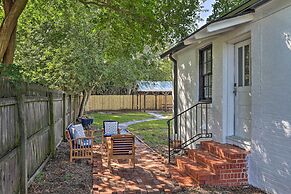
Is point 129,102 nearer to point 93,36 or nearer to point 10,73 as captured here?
point 93,36

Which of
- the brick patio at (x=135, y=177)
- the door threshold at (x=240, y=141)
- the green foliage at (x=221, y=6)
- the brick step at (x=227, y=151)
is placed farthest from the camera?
the green foliage at (x=221, y=6)

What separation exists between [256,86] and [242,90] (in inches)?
37.3

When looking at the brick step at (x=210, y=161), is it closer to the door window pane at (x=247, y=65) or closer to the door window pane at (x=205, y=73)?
the door window pane at (x=247, y=65)

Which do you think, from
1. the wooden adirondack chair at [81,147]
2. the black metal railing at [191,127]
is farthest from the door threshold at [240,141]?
the wooden adirondack chair at [81,147]

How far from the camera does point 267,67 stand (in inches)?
222

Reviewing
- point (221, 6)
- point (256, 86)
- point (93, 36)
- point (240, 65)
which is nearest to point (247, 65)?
point (240, 65)

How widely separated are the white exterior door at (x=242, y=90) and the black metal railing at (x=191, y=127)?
1243mm

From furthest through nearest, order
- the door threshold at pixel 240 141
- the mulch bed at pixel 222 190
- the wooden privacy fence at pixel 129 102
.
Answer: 1. the wooden privacy fence at pixel 129 102
2. the door threshold at pixel 240 141
3. the mulch bed at pixel 222 190

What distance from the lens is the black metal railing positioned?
27.7ft

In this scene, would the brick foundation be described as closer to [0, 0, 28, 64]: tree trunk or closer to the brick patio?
the brick patio

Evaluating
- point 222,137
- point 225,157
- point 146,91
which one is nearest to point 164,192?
point 225,157

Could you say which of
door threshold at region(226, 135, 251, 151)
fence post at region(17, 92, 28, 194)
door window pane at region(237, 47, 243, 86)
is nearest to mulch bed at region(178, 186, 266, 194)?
door threshold at region(226, 135, 251, 151)

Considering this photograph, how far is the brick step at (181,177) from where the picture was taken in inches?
243

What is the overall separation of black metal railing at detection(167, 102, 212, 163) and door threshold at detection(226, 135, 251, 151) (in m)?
1.04
